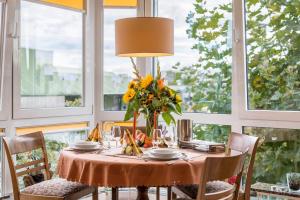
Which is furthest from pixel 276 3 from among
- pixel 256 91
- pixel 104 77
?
pixel 104 77

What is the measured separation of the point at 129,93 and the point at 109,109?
5.33 feet

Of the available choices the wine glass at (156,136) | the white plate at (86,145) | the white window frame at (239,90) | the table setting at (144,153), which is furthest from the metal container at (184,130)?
the white window frame at (239,90)

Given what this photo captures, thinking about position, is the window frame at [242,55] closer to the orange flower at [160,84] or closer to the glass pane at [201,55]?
the glass pane at [201,55]

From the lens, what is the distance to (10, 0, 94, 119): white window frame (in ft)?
11.6

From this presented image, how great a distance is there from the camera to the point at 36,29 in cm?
378

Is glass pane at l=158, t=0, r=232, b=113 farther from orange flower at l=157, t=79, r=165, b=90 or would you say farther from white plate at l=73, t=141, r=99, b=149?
white plate at l=73, t=141, r=99, b=149

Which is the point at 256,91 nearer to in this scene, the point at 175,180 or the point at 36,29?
the point at 175,180

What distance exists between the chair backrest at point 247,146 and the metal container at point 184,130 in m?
0.34

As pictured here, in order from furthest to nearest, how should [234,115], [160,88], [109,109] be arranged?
[109,109], [234,115], [160,88]

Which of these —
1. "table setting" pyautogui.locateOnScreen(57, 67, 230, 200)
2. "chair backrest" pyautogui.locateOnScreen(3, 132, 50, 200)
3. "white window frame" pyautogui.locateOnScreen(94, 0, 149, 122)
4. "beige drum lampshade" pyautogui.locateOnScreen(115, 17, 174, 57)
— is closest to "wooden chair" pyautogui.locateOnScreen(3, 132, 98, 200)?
"chair backrest" pyautogui.locateOnScreen(3, 132, 50, 200)

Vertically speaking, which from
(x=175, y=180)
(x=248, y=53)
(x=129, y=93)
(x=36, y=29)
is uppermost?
(x=36, y=29)

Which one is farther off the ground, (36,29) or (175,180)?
(36,29)

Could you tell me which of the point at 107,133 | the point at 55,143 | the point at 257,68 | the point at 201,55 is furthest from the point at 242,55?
the point at 55,143

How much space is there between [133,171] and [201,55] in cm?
207
